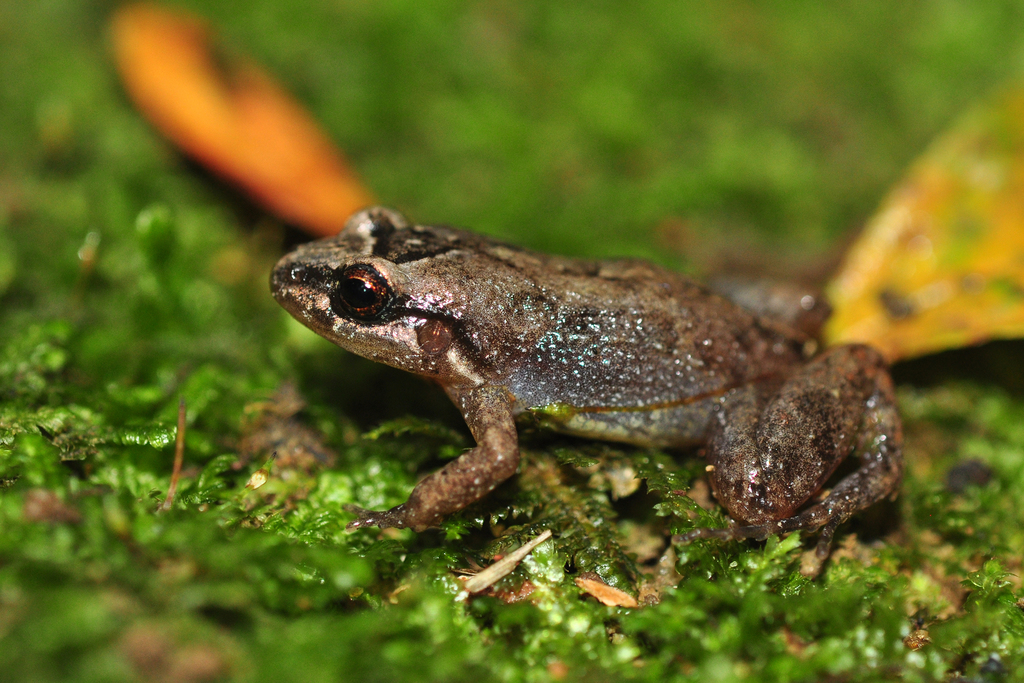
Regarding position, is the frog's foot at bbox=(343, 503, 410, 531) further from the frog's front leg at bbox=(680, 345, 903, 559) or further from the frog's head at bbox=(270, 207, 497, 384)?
the frog's front leg at bbox=(680, 345, 903, 559)

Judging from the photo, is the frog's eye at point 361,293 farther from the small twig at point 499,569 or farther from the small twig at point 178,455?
the small twig at point 499,569

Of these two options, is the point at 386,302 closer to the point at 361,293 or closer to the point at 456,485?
the point at 361,293

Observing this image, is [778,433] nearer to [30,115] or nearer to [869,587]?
[869,587]

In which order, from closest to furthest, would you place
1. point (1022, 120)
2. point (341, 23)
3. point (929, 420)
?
point (929, 420) → point (1022, 120) → point (341, 23)

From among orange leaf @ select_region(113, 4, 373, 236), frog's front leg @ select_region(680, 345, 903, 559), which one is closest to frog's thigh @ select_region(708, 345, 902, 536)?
frog's front leg @ select_region(680, 345, 903, 559)

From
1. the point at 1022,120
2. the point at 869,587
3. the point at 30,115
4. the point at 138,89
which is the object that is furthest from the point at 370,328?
the point at 1022,120

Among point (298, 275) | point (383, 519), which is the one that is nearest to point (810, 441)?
point (383, 519)
